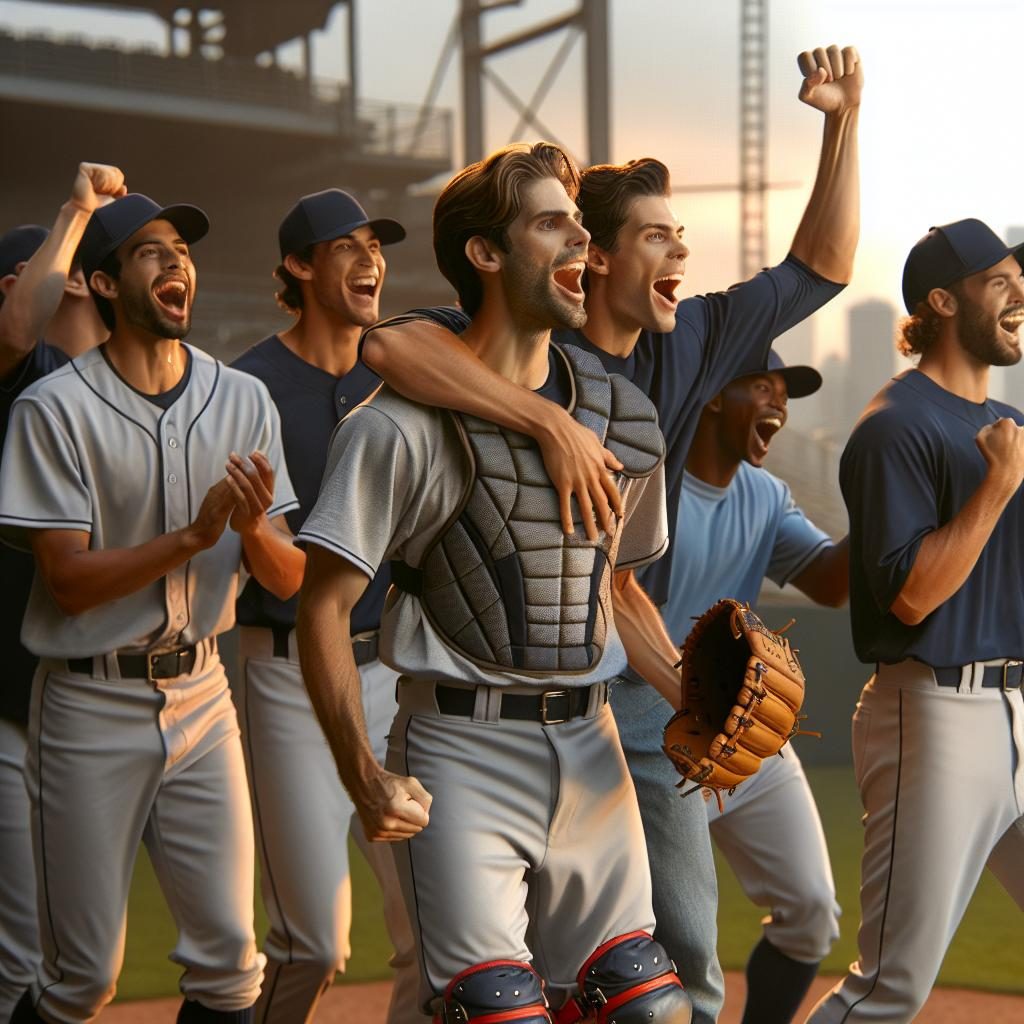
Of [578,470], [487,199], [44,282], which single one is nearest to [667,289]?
[487,199]

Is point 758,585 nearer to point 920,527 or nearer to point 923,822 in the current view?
point 920,527

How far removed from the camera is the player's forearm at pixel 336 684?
2.42 meters

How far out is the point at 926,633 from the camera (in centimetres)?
346

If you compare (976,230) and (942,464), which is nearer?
(942,464)

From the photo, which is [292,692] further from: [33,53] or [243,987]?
[33,53]

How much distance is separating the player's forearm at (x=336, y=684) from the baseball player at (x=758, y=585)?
1.56 meters

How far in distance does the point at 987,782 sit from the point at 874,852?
286mm

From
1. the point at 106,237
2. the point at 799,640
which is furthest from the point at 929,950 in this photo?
the point at 799,640

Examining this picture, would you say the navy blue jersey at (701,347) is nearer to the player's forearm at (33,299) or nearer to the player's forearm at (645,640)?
the player's forearm at (645,640)

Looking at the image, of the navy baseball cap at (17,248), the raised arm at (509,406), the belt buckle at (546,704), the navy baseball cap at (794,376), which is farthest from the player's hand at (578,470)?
the navy baseball cap at (17,248)

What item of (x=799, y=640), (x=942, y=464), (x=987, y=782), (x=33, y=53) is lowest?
(x=799, y=640)

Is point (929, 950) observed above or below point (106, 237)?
below

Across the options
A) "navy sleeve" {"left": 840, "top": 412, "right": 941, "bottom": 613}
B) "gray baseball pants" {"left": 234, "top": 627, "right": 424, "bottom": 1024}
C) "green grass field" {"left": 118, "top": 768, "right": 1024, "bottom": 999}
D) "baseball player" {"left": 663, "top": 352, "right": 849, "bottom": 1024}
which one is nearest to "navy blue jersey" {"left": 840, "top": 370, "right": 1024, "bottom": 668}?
"navy sleeve" {"left": 840, "top": 412, "right": 941, "bottom": 613}

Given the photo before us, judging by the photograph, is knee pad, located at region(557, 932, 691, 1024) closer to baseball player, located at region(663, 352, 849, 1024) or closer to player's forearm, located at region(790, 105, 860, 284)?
Result: baseball player, located at region(663, 352, 849, 1024)
